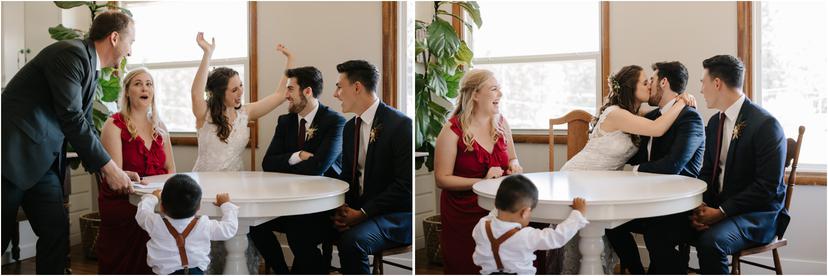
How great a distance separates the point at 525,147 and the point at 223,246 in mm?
1743

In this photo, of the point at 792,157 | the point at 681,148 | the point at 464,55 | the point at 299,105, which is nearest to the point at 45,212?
the point at 299,105

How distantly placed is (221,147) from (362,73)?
0.87m

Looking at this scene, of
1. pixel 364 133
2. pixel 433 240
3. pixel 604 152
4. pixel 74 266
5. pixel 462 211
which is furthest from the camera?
pixel 74 266

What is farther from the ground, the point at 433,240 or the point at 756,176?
the point at 756,176

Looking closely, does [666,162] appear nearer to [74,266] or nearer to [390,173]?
[390,173]

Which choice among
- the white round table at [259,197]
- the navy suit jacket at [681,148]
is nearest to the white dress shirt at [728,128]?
the navy suit jacket at [681,148]

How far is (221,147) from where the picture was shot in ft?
10.5

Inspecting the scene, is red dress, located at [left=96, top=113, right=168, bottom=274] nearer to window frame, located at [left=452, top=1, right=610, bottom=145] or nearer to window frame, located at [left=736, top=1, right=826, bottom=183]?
window frame, located at [left=452, top=1, right=610, bottom=145]

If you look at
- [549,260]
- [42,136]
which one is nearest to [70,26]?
[42,136]

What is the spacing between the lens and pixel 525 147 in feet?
12.3

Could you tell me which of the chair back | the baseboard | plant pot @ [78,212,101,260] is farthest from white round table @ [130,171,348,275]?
the baseboard

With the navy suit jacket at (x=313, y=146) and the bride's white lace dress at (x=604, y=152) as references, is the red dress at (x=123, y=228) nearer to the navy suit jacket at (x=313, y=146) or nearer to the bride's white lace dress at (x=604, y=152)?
the navy suit jacket at (x=313, y=146)

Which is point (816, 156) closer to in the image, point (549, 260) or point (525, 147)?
point (525, 147)

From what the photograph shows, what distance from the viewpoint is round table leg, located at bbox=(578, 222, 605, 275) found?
2.29 metres
